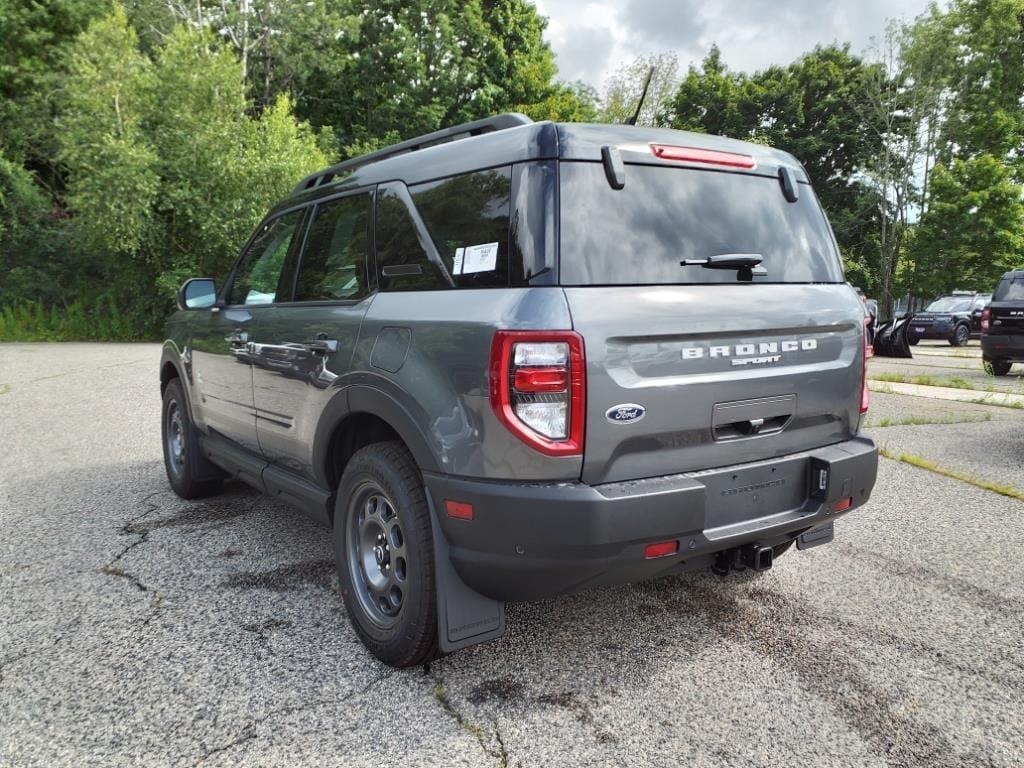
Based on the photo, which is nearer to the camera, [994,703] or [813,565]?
[994,703]

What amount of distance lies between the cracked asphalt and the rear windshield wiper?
151 cm

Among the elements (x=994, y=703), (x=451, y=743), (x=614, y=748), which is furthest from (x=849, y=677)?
(x=451, y=743)

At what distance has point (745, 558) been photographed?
2.93m

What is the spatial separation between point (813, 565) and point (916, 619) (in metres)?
0.71

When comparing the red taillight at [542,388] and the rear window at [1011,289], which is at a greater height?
the rear window at [1011,289]

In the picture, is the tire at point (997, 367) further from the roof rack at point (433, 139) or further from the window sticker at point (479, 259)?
the window sticker at point (479, 259)

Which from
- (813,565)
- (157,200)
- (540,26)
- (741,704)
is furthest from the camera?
(540,26)

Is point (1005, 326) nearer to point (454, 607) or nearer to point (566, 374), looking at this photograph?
point (566, 374)

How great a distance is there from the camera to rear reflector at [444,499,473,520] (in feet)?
8.25

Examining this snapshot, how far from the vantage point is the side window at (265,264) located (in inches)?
162

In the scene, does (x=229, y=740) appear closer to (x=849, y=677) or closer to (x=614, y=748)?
(x=614, y=748)

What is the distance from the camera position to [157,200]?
20578 mm

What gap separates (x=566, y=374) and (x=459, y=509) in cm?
59

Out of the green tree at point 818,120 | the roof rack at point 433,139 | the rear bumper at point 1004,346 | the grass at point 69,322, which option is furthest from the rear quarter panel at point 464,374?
the green tree at point 818,120
